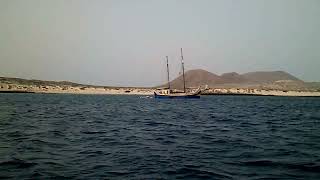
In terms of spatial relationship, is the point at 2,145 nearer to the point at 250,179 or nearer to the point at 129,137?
the point at 129,137

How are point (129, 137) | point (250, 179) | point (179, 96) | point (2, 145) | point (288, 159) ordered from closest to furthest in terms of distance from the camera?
point (250, 179) → point (288, 159) → point (2, 145) → point (129, 137) → point (179, 96)

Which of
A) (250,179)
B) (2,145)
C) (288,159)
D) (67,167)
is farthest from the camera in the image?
(2,145)

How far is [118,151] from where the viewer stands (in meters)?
14.9

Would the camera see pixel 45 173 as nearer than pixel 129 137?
Yes

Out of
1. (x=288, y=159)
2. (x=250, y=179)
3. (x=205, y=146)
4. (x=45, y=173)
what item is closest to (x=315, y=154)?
(x=288, y=159)

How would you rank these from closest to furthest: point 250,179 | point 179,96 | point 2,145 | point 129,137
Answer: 1. point 250,179
2. point 2,145
3. point 129,137
4. point 179,96

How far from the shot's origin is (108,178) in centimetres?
1025

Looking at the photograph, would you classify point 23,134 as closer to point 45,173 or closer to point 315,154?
point 45,173

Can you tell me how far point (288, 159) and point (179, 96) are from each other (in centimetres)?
10534

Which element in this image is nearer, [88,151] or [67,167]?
[67,167]

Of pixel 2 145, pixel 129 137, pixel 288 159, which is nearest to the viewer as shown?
pixel 288 159

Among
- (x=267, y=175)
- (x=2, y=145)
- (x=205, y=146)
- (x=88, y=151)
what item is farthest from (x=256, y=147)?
(x=2, y=145)

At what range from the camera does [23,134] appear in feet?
64.7

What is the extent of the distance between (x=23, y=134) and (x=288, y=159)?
14463mm
